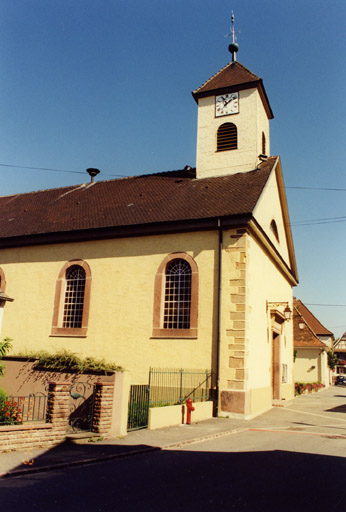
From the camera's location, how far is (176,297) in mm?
17094

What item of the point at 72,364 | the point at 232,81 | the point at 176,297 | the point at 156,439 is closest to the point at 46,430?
the point at 156,439

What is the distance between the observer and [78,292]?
63.1ft

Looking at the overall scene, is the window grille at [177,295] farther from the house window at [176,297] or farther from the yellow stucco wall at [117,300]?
the yellow stucco wall at [117,300]

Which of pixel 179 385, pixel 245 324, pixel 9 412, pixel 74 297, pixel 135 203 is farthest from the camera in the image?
pixel 135 203

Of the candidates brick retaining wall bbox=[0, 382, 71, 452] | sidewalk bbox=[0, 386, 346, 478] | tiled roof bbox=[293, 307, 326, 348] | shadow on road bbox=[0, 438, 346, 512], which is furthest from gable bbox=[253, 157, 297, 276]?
tiled roof bbox=[293, 307, 326, 348]

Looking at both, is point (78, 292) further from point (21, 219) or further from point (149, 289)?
point (21, 219)

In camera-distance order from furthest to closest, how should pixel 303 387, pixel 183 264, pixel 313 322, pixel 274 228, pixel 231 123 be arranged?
1. pixel 313 322
2. pixel 303 387
3. pixel 231 123
4. pixel 274 228
5. pixel 183 264

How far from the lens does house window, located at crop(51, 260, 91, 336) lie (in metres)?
18.7

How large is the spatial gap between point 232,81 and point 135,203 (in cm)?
812

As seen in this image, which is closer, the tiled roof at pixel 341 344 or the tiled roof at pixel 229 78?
the tiled roof at pixel 229 78

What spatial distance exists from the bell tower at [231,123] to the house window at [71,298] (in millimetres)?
7298

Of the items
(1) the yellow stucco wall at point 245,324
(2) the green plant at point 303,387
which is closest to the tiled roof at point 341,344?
(2) the green plant at point 303,387

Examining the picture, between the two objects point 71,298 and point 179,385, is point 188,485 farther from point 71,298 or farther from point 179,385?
point 71,298

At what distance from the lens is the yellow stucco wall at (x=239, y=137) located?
69.5 ft
